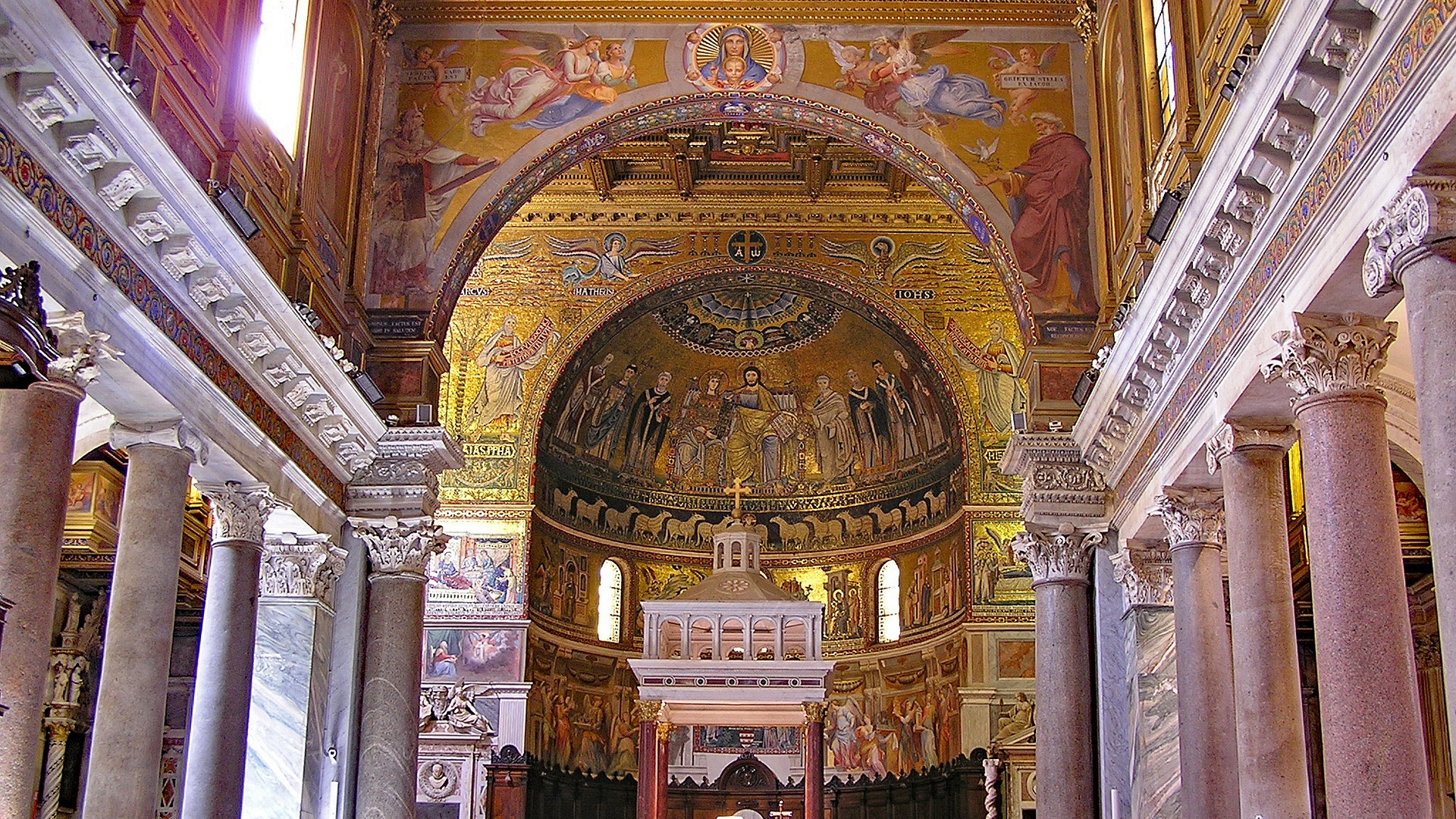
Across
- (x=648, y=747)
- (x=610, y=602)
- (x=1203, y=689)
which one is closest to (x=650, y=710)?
(x=648, y=747)

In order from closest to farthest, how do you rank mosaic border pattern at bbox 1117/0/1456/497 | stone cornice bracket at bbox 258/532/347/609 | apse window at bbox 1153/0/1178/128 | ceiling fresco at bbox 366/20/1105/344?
mosaic border pattern at bbox 1117/0/1456/497, apse window at bbox 1153/0/1178/128, stone cornice bracket at bbox 258/532/347/609, ceiling fresco at bbox 366/20/1105/344

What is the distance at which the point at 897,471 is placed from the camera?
30016 millimetres

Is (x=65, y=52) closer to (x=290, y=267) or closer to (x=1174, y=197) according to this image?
(x=290, y=267)

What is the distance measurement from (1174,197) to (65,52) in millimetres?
9482

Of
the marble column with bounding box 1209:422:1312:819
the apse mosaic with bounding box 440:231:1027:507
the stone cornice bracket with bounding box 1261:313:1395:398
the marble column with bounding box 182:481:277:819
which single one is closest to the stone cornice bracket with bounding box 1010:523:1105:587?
the marble column with bounding box 1209:422:1312:819

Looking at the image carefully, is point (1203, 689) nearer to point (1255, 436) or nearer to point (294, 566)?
point (1255, 436)

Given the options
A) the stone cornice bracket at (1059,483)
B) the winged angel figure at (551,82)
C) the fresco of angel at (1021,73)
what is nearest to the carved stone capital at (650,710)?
the stone cornice bracket at (1059,483)

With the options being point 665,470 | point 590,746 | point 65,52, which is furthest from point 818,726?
point 65,52

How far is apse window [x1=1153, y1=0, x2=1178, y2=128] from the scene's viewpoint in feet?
52.1

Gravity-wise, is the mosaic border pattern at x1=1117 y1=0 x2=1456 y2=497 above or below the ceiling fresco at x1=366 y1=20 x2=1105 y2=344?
below

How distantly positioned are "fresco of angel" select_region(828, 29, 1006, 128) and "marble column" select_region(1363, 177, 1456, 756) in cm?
1056

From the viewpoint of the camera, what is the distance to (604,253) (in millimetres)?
28125

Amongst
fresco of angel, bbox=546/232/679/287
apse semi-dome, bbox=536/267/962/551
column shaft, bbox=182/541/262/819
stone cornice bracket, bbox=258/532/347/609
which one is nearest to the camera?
column shaft, bbox=182/541/262/819

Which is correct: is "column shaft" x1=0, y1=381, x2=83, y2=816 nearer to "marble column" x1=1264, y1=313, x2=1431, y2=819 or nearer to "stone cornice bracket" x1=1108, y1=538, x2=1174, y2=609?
"marble column" x1=1264, y1=313, x2=1431, y2=819
